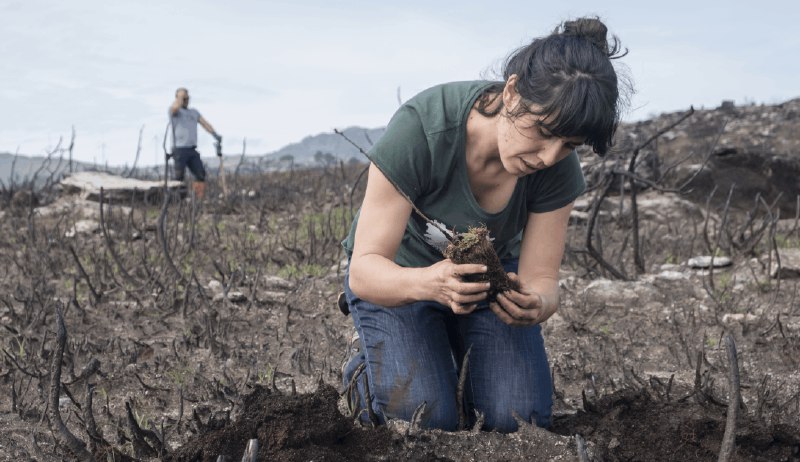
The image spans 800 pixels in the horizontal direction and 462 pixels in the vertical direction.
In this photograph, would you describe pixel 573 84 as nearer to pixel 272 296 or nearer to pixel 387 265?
pixel 387 265

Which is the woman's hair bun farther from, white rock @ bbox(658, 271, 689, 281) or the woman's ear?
white rock @ bbox(658, 271, 689, 281)

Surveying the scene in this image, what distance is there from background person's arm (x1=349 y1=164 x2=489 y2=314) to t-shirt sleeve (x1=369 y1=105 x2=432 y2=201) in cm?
4

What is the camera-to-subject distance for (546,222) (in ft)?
7.62

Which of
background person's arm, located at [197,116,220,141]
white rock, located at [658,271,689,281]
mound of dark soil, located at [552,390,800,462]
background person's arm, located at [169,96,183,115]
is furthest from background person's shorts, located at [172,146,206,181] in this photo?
mound of dark soil, located at [552,390,800,462]

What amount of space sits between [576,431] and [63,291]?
3.21 m

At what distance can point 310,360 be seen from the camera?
3.06m

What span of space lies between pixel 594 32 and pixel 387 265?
787 mm

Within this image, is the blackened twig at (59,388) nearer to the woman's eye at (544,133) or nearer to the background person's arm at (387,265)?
the background person's arm at (387,265)

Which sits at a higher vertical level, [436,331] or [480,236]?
[480,236]

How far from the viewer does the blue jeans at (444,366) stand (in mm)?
2266

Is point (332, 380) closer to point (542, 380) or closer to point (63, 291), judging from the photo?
point (542, 380)

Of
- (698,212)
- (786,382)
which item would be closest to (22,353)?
(786,382)

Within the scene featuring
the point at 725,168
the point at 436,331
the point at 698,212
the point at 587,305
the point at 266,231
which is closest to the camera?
the point at 436,331

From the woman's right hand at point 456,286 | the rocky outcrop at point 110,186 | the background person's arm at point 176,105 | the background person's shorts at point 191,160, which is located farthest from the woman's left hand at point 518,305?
the background person's arm at point 176,105
